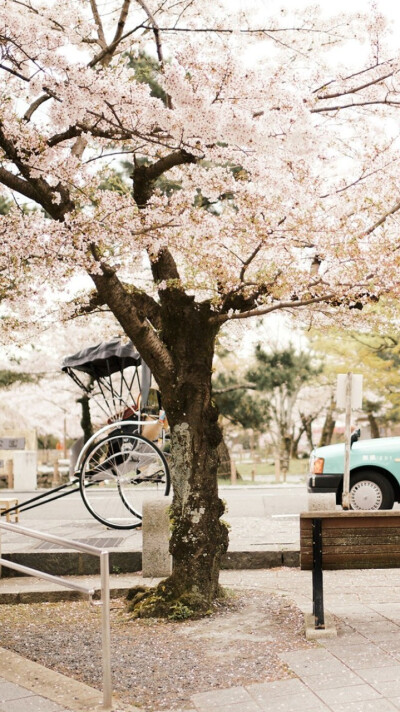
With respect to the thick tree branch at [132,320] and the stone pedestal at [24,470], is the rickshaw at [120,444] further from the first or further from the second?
the stone pedestal at [24,470]

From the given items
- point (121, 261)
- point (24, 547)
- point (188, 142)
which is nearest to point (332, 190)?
point (188, 142)

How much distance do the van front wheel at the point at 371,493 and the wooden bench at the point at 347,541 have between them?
17.4 feet

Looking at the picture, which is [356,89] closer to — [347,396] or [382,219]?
[382,219]

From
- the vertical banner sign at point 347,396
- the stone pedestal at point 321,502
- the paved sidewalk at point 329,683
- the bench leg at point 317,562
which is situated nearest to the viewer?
the paved sidewalk at point 329,683

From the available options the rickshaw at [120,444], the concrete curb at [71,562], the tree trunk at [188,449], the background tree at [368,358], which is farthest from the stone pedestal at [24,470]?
the tree trunk at [188,449]

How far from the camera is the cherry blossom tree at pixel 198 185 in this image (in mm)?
6082

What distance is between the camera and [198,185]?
7852 millimetres

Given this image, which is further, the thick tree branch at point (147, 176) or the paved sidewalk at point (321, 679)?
the thick tree branch at point (147, 176)

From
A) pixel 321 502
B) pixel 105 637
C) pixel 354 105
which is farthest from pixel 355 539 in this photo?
pixel 354 105

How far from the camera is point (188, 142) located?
6312 millimetres

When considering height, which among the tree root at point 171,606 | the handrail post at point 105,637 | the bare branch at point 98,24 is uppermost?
the bare branch at point 98,24

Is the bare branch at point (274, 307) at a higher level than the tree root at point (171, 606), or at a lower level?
higher

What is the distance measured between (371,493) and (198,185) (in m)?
5.75

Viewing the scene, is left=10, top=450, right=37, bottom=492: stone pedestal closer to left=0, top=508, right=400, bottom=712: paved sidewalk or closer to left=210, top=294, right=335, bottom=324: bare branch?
left=0, top=508, right=400, bottom=712: paved sidewalk
